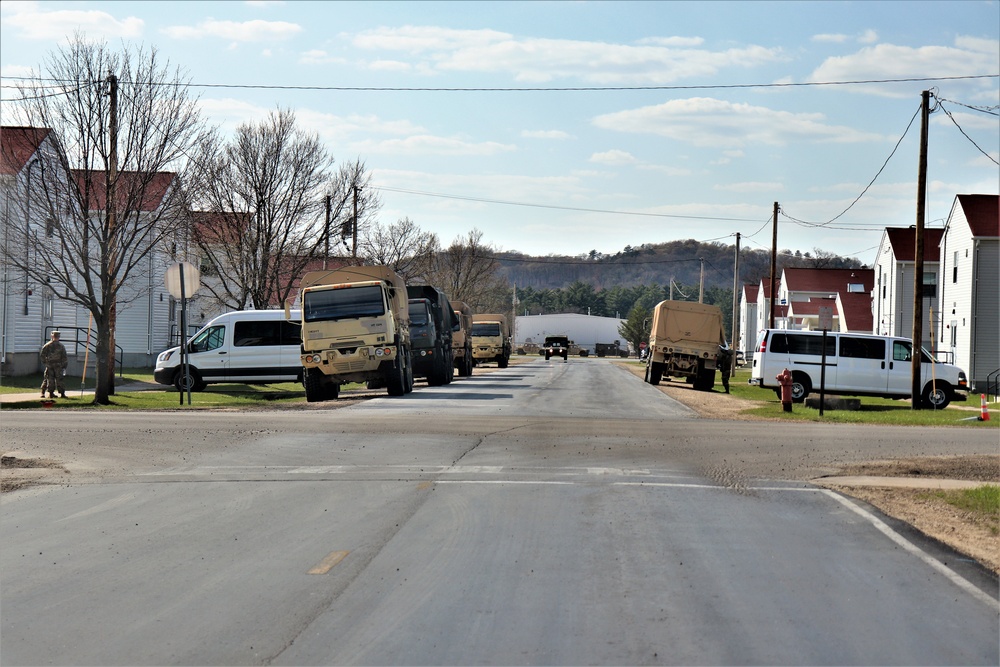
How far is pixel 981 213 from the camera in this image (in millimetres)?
48469

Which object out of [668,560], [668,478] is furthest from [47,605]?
[668,478]

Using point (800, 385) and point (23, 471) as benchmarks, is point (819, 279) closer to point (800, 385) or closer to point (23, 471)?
point (800, 385)

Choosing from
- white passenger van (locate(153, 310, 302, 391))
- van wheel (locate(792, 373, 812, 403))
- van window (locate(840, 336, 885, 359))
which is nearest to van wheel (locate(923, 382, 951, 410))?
van window (locate(840, 336, 885, 359))

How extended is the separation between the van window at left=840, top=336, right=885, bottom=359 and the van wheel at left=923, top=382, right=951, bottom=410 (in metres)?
1.62

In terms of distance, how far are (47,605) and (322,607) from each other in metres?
1.80

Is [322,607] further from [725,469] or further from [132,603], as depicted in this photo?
[725,469]

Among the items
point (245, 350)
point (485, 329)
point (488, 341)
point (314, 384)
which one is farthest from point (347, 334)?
point (485, 329)

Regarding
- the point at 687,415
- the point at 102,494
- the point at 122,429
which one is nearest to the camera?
the point at 102,494

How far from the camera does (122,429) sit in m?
18.5

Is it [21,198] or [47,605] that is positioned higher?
[21,198]

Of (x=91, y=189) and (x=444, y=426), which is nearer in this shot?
(x=444, y=426)

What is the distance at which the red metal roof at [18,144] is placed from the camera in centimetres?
2716

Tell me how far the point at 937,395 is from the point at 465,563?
2655cm

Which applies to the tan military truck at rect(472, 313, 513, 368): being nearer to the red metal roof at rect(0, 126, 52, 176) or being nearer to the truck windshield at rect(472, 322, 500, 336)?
the truck windshield at rect(472, 322, 500, 336)
